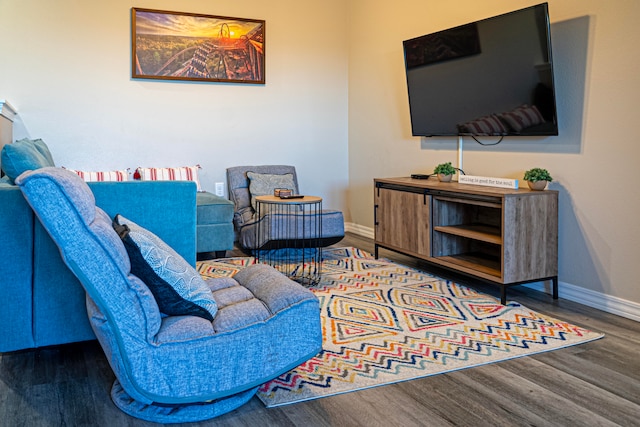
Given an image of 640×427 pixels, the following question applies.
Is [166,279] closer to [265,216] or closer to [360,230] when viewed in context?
[265,216]

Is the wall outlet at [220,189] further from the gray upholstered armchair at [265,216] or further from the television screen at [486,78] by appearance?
the television screen at [486,78]

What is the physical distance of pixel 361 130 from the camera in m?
6.08

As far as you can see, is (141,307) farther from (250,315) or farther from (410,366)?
(410,366)

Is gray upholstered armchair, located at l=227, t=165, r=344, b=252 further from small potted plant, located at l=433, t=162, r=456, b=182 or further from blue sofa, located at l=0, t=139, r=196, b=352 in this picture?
blue sofa, located at l=0, t=139, r=196, b=352

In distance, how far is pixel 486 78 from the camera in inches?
160

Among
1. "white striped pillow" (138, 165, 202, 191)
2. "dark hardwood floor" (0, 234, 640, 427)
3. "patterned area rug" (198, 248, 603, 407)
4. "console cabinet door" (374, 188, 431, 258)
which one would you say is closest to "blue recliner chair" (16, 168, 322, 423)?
"dark hardwood floor" (0, 234, 640, 427)

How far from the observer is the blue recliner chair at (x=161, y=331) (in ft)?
6.36

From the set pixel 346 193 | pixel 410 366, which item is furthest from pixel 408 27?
pixel 410 366

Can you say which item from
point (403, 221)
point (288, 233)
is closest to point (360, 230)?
point (288, 233)

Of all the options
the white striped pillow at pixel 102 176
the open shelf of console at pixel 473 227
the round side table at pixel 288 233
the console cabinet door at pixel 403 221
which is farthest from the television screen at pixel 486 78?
the white striped pillow at pixel 102 176

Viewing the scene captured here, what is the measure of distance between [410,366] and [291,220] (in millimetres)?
2264

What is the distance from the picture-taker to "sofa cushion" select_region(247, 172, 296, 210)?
18.0 feet

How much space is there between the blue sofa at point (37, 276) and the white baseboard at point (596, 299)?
258cm

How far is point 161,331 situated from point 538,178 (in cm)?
253
